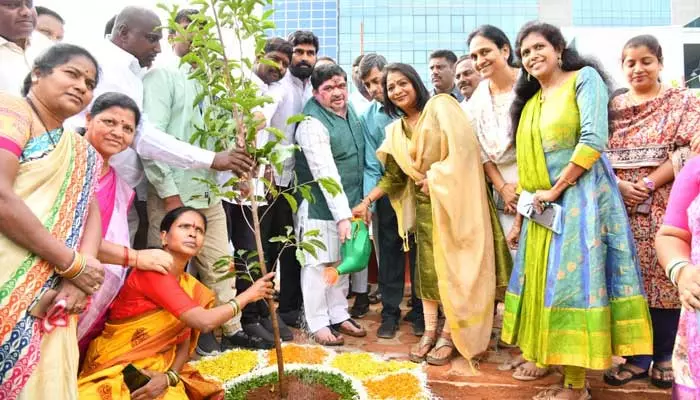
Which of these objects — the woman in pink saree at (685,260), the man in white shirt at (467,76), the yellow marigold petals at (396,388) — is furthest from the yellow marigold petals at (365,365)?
the man in white shirt at (467,76)

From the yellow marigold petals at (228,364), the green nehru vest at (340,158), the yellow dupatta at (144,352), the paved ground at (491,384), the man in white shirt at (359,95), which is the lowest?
A: the paved ground at (491,384)

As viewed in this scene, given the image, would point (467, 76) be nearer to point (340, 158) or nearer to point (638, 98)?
point (340, 158)

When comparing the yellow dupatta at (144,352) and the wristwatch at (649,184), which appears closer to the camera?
the yellow dupatta at (144,352)

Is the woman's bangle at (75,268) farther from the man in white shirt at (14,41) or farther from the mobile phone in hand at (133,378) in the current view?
the man in white shirt at (14,41)

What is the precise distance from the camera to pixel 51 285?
183 centimetres

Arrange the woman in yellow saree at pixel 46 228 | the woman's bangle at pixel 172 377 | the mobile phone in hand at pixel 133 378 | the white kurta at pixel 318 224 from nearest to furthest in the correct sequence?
the woman in yellow saree at pixel 46 228, the mobile phone in hand at pixel 133 378, the woman's bangle at pixel 172 377, the white kurta at pixel 318 224

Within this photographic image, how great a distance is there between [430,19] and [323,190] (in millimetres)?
44457

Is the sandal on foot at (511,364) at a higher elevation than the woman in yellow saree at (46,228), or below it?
below

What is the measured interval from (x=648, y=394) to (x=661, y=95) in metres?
1.73

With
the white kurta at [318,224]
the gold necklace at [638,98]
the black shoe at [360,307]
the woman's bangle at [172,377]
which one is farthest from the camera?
the black shoe at [360,307]

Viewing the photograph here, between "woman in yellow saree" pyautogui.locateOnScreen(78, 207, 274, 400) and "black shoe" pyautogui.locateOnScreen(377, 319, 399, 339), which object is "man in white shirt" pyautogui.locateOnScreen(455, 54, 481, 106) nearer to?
"black shoe" pyautogui.locateOnScreen(377, 319, 399, 339)

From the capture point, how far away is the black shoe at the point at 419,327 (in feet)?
13.3

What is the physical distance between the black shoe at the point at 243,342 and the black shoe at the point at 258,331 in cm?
4

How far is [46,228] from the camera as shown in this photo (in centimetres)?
179
